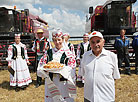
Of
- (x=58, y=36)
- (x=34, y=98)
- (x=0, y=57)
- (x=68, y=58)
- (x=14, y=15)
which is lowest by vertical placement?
(x=34, y=98)

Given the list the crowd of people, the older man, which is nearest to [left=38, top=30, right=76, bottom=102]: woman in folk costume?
the crowd of people

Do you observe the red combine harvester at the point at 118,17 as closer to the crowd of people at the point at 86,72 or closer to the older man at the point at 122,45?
the older man at the point at 122,45

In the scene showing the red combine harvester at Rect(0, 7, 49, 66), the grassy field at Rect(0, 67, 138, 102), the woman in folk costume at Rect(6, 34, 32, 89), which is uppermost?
the red combine harvester at Rect(0, 7, 49, 66)

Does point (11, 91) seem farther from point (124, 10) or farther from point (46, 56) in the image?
point (124, 10)

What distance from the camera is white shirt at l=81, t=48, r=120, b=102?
2037 mm

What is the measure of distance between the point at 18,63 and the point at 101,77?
3.67 m

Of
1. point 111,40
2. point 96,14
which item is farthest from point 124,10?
point 111,40

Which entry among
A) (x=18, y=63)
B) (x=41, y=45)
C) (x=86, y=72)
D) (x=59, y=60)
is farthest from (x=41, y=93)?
(x=86, y=72)

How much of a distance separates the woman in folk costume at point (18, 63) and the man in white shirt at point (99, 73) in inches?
134

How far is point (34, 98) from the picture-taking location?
14.3 ft

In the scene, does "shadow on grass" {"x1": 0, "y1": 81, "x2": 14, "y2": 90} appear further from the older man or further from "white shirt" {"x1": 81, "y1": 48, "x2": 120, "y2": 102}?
the older man

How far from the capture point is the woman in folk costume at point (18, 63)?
15.7 ft

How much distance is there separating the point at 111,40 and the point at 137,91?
4467 mm

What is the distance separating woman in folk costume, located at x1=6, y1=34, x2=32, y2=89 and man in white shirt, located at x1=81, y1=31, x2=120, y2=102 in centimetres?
341
